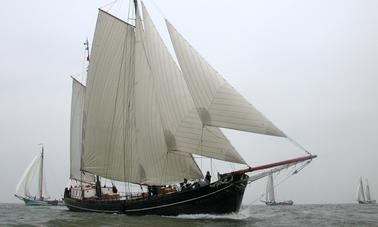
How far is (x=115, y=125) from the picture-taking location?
127 feet

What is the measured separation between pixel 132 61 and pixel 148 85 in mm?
2886

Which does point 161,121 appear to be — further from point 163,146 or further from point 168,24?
point 168,24

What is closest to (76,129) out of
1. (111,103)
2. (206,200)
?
(111,103)

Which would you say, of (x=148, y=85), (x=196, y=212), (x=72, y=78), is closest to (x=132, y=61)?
(x=148, y=85)

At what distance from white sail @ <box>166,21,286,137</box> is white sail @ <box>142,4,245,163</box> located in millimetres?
1476

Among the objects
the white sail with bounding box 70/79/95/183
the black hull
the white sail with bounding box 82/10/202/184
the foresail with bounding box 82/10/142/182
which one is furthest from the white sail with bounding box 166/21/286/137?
the white sail with bounding box 70/79/95/183

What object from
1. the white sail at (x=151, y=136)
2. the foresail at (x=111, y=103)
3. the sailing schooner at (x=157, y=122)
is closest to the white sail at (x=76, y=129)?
the sailing schooner at (x=157, y=122)

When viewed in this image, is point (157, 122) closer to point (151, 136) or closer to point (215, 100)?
point (151, 136)

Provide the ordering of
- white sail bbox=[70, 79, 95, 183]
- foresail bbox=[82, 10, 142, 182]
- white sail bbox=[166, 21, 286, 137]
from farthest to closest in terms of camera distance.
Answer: white sail bbox=[70, 79, 95, 183] < foresail bbox=[82, 10, 142, 182] < white sail bbox=[166, 21, 286, 137]

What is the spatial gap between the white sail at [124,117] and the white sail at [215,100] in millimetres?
4733

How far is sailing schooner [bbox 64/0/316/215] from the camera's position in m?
30.3

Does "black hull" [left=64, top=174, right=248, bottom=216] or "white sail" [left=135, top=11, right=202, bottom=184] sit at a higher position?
"white sail" [left=135, top=11, right=202, bottom=184]

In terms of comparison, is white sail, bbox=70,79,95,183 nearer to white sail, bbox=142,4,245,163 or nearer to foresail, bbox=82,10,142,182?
foresail, bbox=82,10,142,182

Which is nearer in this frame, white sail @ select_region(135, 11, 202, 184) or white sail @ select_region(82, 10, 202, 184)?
white sail @ select_region(135, 11, 202, 184)
